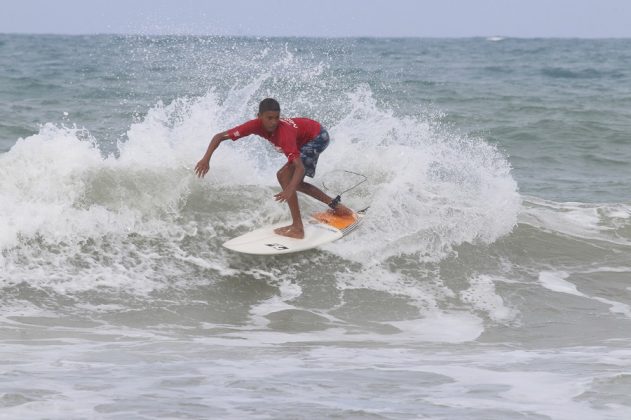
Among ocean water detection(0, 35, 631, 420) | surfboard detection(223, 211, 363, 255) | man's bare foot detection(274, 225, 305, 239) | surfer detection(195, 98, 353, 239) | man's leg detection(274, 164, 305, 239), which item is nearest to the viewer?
ocean water detection(0, 35, 631, 420)

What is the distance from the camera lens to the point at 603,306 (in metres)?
7.73

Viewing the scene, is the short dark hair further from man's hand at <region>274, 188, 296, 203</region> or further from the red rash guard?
man's hand at <region>274, 188, 296, 203</region>

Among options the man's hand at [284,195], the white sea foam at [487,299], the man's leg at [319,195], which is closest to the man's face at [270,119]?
the man's hand at [284,195]

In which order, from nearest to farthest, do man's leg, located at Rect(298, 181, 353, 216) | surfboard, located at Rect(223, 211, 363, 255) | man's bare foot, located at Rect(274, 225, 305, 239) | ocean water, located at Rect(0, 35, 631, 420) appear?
1. ocean water, located at Rect(0, 35, 631, 420)
2. surfboard, located at Rect(223, 211, 363, 255)
3. man's bare foot, located at Rect(274, 225, 305, 239)
4. man's leg, located at Rect(298, 181, 353, 216)

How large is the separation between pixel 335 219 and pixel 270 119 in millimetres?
1361

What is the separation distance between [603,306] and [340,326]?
2270 mm

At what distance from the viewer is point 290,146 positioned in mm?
7465

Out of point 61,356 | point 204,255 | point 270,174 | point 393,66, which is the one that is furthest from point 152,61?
point 61,356

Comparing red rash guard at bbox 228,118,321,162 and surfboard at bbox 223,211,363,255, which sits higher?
red rash guard at bbox 228,118,321,162

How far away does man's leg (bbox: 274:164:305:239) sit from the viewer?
7.74m

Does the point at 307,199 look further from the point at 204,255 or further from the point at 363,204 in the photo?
the point at 204,255

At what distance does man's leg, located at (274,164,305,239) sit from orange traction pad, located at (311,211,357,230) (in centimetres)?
34

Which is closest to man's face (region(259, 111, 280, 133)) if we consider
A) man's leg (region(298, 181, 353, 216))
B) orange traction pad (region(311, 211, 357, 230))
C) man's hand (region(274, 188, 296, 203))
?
man's hand (region(274, 188, 296, 203))

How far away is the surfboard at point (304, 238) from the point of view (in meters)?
7.86
